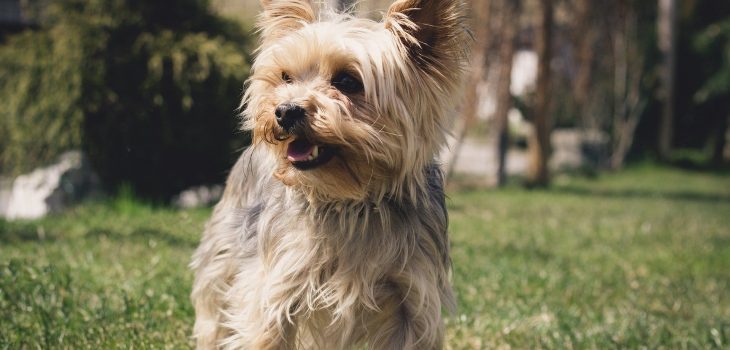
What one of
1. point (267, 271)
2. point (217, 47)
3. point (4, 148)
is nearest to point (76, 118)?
point (4, 148)

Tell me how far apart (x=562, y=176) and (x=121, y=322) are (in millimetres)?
16727

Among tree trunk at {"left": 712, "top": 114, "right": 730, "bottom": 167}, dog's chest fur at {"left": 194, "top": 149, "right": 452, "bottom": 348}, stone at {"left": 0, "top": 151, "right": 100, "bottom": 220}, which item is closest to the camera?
dog's chest fur at {"left": 194, "top": 149, "right": 452, "bottom": 348}

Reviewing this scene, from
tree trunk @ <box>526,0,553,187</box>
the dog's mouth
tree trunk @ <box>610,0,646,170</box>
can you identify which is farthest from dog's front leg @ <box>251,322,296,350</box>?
tree trunk @ <box>610,0,646,170</box>

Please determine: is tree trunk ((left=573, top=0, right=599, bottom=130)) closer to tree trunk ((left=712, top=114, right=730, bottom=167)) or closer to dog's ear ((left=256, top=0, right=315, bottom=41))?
tree trunk ((left=712, top=114, right=730, bottom=167))

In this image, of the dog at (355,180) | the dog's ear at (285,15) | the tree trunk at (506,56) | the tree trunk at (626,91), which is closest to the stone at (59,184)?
the dog's ear at (285,15)

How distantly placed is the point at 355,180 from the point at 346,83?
46 centimetres

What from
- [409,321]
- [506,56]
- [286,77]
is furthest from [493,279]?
[506,56]

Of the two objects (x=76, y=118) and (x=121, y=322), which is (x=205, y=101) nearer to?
(x=76, y=118)

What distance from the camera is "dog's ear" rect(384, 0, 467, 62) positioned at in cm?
348

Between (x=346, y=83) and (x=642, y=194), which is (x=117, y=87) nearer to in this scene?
(x=346, y=83)

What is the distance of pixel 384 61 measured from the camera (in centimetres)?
352

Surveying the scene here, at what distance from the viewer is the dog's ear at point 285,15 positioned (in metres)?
3.83

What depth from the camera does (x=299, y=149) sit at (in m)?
3.52

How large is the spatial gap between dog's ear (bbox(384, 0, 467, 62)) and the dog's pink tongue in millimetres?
633
